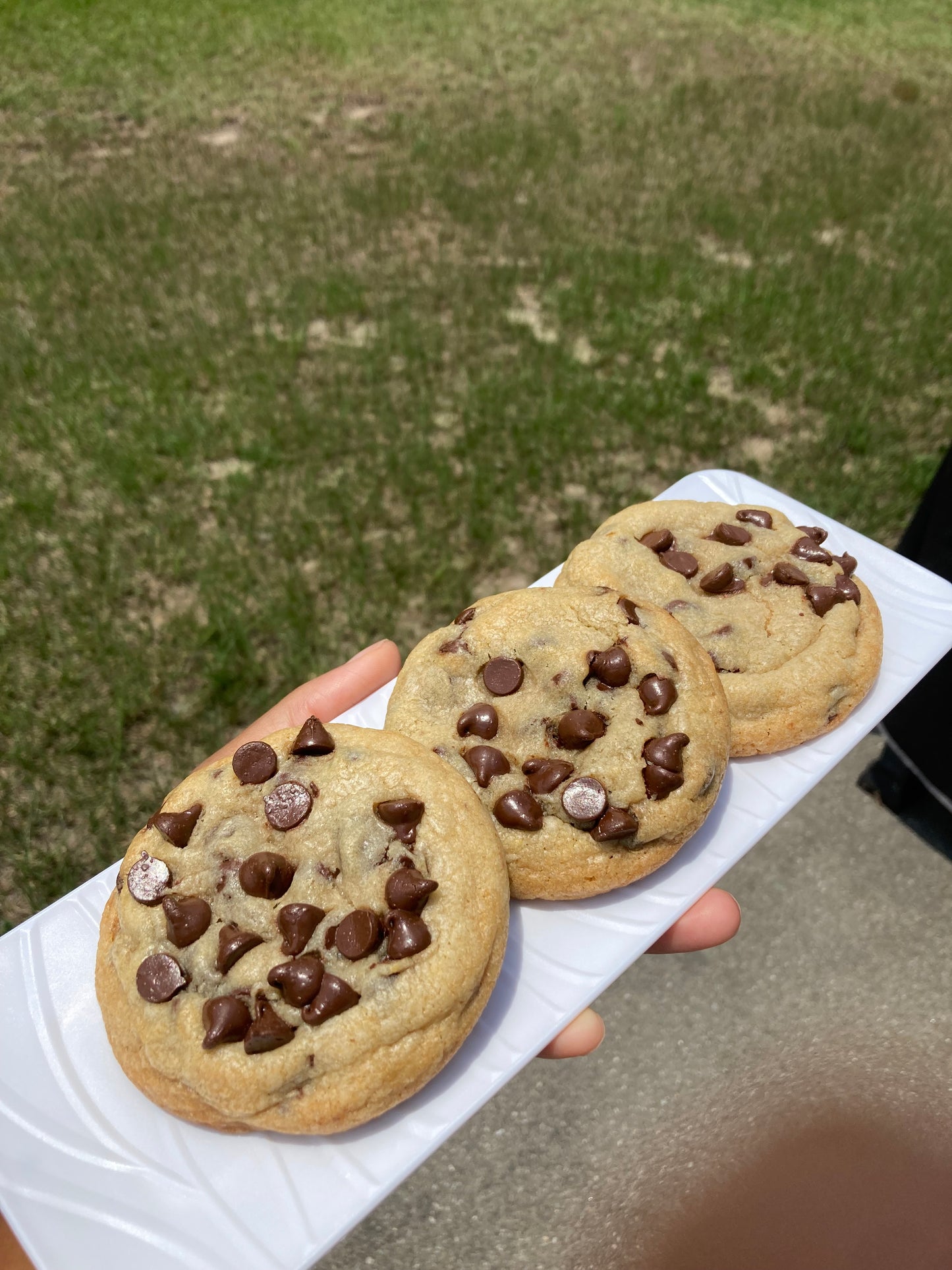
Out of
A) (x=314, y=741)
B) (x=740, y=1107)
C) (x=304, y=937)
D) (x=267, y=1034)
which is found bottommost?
(x=740, y=1107)

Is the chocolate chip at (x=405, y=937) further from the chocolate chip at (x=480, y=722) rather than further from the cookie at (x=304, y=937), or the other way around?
the chocolate chip at (x=480, y=722)

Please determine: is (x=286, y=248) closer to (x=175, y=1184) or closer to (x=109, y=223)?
(x=109, y=223)

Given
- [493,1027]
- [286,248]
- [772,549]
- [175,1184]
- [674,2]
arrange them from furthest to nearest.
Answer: [674,2] < [286,248] < [772,549] < [493,1027] < [175,1184]

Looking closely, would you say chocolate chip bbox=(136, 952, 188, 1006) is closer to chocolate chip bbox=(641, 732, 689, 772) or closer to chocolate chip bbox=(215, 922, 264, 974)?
chocolate chip bbox=(215, 922, 264, 974)

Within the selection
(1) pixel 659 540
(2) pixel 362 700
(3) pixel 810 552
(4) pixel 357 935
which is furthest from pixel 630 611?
(4) pixel 357 935

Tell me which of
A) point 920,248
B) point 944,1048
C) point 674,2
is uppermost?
point 674,2

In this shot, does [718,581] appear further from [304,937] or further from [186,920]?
[186,920]

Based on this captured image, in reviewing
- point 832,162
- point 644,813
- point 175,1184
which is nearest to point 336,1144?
point 175,1184
